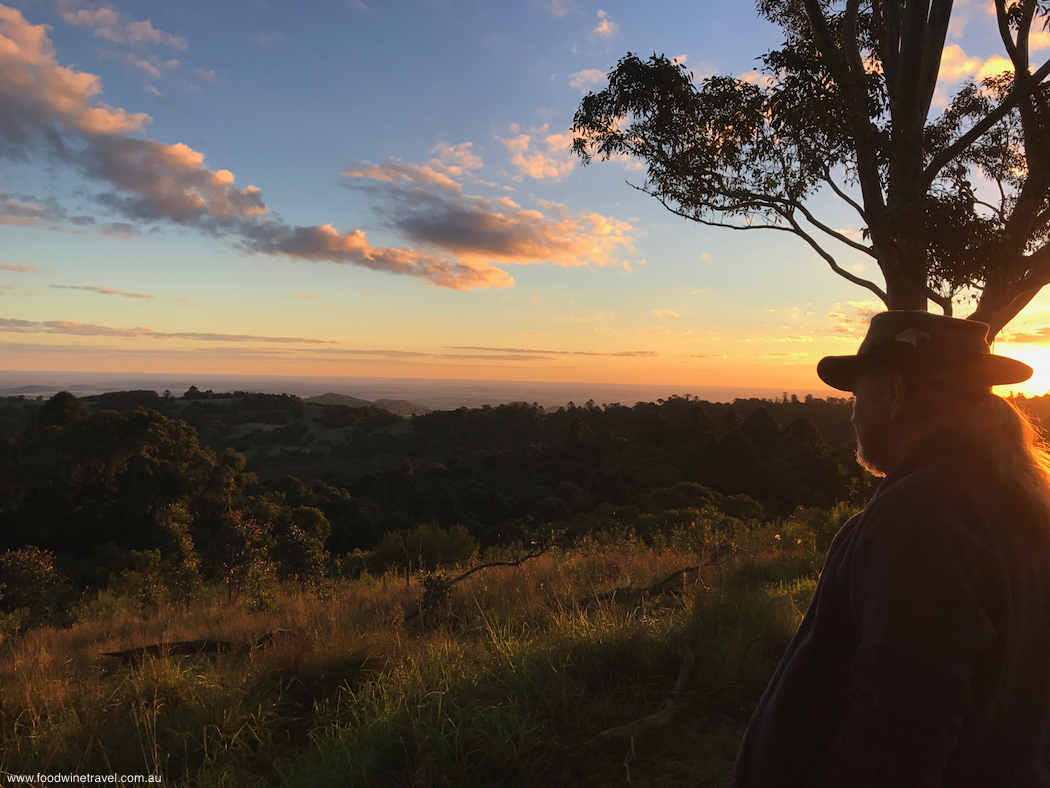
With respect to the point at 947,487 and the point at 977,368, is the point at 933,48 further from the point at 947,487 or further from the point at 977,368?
the point at 947,487

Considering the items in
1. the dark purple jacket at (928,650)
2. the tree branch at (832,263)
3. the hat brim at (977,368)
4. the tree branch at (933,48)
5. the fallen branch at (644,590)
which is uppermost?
the tree branch at (933,48)

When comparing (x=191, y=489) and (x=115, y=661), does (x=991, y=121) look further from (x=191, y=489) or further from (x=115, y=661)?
(x=191, y=489)

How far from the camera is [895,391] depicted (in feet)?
4.83

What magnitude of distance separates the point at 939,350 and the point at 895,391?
5.1 inches

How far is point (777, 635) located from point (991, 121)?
5.66m

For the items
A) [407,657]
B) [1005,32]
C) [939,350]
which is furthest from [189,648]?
[1005,32]

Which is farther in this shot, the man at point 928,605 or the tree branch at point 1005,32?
the tree branch at point 1005,32

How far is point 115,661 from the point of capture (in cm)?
481

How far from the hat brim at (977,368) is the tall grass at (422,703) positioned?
2379mm

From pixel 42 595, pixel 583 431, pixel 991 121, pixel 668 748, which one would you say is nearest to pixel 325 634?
pixel 668 748

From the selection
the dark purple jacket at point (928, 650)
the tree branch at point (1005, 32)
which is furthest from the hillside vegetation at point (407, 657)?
the tree branch at point (1005, 32)

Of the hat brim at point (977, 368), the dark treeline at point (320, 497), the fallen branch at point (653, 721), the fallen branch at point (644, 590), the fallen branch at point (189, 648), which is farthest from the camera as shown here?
the dark treeline at point (320, 497)

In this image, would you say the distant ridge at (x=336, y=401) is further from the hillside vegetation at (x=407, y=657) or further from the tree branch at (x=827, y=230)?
the tree branch at (x=827, y=230)

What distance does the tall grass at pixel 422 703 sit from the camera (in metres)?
2.97
